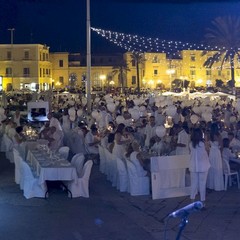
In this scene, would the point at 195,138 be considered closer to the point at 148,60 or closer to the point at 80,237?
the point at 80,237

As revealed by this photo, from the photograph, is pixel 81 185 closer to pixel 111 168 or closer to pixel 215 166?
pixel 111 168

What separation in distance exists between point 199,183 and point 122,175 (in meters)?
1.74

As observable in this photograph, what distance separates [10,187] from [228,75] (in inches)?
3000

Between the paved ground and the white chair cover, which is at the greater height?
the white chair cover

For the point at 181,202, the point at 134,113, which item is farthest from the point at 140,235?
the point at 134,113

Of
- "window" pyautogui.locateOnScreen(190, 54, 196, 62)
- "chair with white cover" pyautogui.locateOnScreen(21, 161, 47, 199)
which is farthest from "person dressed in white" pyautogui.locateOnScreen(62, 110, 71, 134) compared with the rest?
"window" pyautogui.locateOnScreen(190, 54, 196, 62)

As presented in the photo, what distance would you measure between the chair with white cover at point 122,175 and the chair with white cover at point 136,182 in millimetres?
299

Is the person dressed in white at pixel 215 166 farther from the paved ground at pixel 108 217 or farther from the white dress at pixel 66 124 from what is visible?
the white dress at pixel 66 124

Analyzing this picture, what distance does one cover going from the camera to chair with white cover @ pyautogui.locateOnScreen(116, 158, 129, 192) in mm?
11164

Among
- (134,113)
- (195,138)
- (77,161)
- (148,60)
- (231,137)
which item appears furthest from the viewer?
(148,60)

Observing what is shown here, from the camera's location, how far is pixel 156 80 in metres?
84.4

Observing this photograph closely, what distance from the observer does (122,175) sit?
11180mm

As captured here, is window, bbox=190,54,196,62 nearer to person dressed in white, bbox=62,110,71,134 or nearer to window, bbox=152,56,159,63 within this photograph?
window, bbox=152,56,159,63

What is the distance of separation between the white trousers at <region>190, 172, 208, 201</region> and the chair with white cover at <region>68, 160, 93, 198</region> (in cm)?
196
